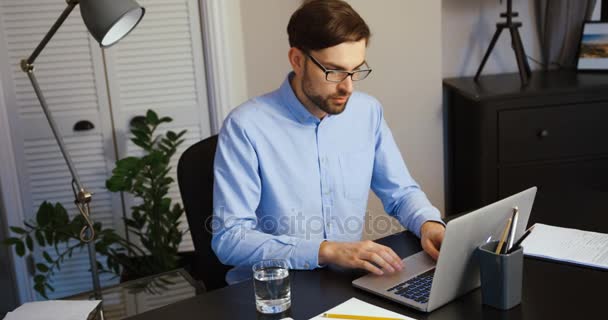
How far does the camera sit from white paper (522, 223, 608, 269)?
133cm

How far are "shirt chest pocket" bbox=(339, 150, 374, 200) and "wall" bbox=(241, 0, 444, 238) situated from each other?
1.13 metres

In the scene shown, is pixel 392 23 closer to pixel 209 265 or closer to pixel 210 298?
pixel 209 265

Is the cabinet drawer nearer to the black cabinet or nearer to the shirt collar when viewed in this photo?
the black cabinet

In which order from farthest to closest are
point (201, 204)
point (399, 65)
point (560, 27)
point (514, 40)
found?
point (560, 27)
point (514, 40)
point (399, 65)
point (201, 204)

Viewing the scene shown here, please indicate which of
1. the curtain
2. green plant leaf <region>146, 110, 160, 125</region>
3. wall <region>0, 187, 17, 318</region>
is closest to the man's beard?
green plant leaf <region>146, 110, 160, 125</region>

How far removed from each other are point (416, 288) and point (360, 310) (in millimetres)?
A: 130

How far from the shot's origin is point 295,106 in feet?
5.51

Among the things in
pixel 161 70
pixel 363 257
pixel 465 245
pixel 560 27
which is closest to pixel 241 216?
pixel 363 257

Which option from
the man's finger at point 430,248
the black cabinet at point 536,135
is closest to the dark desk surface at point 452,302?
the man's finger at point 430,248

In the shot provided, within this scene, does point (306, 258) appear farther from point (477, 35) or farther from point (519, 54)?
point (477, 35)

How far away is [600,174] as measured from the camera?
2857mm

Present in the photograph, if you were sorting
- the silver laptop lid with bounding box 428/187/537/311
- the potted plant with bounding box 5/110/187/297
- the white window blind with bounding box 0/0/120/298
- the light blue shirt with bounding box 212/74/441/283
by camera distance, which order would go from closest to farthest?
the silver laptop lid with bounding box 428/187/537/311 < the light blue shirt with bounding box 212/74/441/283 < the potted plant with bounding box 5/110/187/297 < the white window blind with bounding box 0/0/120/298

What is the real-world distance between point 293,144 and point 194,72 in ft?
4.18

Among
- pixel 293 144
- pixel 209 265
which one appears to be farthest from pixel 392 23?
pixel 209 265
